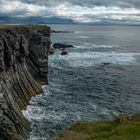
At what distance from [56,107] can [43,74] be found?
22467mm

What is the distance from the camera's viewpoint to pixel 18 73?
65625mm

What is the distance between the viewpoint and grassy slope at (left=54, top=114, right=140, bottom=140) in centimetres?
2698

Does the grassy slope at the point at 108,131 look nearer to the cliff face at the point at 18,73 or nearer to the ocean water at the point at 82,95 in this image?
the cliff face at the point at 18,73

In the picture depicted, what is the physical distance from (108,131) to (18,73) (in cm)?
3703

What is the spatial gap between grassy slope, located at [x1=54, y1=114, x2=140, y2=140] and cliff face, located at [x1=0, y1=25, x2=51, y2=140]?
1012 centimetres

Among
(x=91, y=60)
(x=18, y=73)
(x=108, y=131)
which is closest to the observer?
(x=108, y=131)

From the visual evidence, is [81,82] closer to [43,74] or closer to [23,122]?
[43,74]

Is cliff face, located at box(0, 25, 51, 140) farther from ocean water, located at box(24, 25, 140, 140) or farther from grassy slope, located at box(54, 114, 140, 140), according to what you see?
grassy slope, located at box(54, 114, 140, 140)

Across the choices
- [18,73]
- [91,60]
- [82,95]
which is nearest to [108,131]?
[18,73]

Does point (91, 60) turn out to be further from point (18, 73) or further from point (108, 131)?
point (108, 131)

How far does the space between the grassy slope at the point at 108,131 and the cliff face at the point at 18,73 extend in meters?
10.1

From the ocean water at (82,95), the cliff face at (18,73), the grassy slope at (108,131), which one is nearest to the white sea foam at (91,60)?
the ocean water at (82,95)

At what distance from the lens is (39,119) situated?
53000 millimetres

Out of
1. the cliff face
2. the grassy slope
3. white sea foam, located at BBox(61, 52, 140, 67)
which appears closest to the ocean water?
white sea foam, located at BBox(61, 52, 140, 67)
